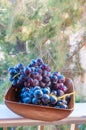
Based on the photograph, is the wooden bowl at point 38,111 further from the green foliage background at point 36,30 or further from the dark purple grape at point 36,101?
the green foliage background at point 36,30

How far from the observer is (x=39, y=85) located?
2.92 feet

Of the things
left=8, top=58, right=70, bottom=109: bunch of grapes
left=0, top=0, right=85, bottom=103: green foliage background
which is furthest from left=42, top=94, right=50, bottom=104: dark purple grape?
left=0, top=0, right=85, bottom=103: green foliage background

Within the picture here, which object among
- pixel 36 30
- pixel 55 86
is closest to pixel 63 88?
pixel 55 86

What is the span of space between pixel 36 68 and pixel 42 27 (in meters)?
1.51

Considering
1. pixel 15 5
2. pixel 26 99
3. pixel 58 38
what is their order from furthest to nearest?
1. pixel 58 38
2. pixel 15 5
3. pixel 26 99

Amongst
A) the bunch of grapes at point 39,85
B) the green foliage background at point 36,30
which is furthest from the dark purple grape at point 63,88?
the green foliage background at point 36,30

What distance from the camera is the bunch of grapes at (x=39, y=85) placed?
0.84 meters

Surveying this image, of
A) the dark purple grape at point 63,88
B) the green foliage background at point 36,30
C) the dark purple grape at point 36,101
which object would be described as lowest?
the dark purple grape at point 36,101

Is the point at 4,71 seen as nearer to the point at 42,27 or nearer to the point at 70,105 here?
the point at 42,27

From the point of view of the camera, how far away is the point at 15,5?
2.24 m

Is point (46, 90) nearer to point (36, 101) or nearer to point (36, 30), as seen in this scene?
point (36, 101)

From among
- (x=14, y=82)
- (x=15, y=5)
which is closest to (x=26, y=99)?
(x=14, y=82)

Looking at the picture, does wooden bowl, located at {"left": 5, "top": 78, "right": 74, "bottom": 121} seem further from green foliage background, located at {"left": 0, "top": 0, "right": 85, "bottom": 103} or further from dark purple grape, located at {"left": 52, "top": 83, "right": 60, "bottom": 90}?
green foliage background, located at {"left": 0, "top": 0, "right": 85, "bottom": 103}

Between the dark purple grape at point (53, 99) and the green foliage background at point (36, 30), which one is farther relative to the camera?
the green foliage background at point (36, 30)
